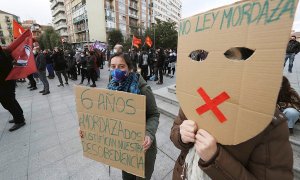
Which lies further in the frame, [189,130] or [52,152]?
[52,152]

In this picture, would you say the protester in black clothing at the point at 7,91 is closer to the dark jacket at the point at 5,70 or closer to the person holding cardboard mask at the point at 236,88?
the dark jacket at the point at 5,70

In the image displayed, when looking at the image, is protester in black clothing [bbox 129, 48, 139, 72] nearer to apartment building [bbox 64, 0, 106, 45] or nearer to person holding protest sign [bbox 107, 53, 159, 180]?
person holding protest sign [bbox 107, 53, 159, 180]

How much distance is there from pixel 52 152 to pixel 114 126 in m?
2.34

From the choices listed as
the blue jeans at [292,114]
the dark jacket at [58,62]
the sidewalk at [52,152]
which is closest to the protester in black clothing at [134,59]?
the sidewalk at [52,152]

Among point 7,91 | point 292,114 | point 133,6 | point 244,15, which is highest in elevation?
point 133,6

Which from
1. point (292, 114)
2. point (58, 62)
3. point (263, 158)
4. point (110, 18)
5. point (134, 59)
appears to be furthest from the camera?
point (110, 18)

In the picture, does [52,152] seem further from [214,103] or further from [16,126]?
[214,103]

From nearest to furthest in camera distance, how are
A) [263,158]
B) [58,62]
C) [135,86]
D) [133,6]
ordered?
[263,158], [135,86], [58,62], [133,6]

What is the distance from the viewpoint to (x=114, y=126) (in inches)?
56.2

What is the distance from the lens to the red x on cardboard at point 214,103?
66 cm

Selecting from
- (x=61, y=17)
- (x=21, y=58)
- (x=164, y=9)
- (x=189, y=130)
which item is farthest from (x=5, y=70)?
(x=164, y=9)

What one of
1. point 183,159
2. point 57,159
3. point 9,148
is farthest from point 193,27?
point 9,148

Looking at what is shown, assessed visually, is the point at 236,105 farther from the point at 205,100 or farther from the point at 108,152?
the point at 108,152

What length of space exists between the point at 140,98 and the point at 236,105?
74cm
